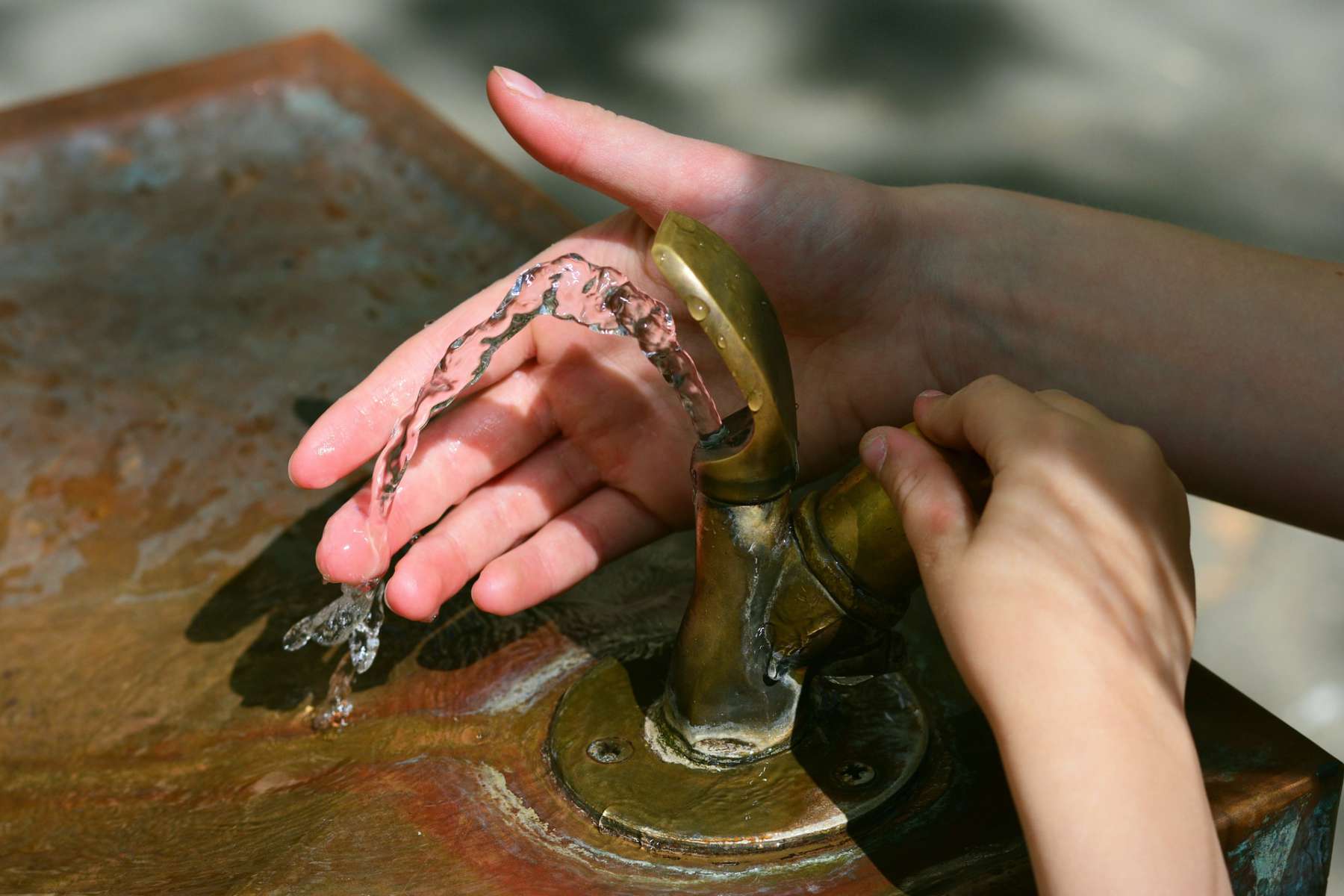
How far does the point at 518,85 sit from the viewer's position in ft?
3.06

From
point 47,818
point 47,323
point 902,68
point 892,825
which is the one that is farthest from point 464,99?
point 892,825

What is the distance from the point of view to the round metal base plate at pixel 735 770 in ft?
2.45

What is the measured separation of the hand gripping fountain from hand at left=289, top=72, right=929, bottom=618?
17 cm

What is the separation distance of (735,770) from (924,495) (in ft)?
0.70

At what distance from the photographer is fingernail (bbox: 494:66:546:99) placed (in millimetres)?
928

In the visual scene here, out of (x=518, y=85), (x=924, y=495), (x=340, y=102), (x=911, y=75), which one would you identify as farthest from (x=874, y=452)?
(x=911, y=75)

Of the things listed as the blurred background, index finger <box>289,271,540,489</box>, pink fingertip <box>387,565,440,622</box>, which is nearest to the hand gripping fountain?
pink fingertip <box>387,565,440,622</box>

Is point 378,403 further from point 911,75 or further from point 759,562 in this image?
point 911,75

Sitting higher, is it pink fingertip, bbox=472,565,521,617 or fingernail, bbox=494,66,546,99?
fingernail, bbox=494,66,546,99

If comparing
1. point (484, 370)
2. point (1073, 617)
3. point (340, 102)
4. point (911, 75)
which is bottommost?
point (911, 75)

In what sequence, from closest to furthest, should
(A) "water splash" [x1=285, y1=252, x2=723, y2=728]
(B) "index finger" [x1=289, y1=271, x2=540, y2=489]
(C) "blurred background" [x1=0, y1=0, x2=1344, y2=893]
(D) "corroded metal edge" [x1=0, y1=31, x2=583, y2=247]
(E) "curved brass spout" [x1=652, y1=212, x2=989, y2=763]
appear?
(E) "curved brass spout" [x1=652, y1=212, x2=989, y2=763], (A) "water splash" [x1=285, y1=252, x2=723, y2=728], (B) "index finger" [x1=289, y1=271, x2=540, y2=489], (D) "corroded metal edge" [x1=0, y1=31, x2=583, y2=247], (C) "blurred background" [x1=0, y1=0, x2=1344, y2=893]

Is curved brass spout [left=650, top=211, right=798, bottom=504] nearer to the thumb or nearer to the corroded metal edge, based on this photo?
the thumb

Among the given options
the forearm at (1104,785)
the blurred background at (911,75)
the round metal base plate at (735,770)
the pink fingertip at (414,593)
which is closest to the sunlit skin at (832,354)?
the pink fingertip at (414,593)

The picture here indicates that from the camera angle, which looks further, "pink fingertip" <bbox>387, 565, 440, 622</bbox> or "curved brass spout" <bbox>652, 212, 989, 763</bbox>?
"pink fingertip" <bbox>387, 565, 440, 622</bbox>
